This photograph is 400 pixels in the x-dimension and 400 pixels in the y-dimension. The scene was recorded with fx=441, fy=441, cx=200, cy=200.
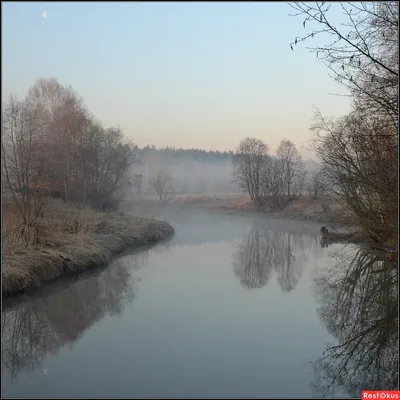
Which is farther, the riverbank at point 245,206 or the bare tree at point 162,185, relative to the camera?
the bare tree at point 162,185

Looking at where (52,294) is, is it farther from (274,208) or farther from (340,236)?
(274,208)

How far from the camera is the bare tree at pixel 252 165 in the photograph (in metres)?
50.6

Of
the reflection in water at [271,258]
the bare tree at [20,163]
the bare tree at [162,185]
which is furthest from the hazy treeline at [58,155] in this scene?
the bare tree at [162,185]

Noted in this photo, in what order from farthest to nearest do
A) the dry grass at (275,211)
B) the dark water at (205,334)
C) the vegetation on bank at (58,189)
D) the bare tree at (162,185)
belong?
1. the bare tree at (162,185)
2. the dry grass at (275,211)
3. the vegetation on bank at (58,189)
4. the dark water at (205,334)

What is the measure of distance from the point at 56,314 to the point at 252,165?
44549mm

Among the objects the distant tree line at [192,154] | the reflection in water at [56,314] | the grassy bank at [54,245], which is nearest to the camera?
the reflection in water at [56,314]

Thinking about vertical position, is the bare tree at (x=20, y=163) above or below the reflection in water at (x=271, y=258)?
above

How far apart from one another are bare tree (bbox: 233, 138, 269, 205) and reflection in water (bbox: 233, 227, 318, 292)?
24389 millimetres

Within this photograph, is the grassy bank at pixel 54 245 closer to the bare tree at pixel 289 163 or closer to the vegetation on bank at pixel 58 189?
the vegetation on bank at pixel 58 189

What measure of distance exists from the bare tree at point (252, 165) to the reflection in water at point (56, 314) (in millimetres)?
38752

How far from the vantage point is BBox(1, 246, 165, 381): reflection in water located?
6.49m

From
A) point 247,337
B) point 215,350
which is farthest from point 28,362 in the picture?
point 247,337

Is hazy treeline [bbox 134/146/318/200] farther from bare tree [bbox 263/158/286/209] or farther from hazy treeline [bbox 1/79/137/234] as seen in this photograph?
hazy treeline [bbox 1/79/137/234]

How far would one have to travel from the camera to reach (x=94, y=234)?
1673 centimetres
